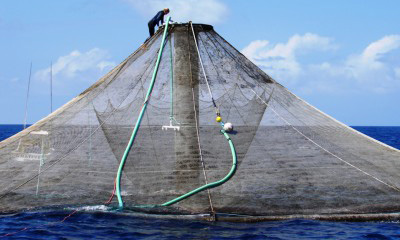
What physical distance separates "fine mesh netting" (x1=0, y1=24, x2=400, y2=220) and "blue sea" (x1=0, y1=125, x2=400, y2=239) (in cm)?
27

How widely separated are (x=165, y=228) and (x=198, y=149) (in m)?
2.27

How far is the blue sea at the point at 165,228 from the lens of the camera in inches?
432

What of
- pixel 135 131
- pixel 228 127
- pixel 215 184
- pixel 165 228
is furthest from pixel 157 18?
pixel 165 228

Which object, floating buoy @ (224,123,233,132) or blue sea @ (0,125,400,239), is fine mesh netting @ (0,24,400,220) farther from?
blue sea @ (0,125,400,239)

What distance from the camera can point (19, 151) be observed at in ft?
45.2

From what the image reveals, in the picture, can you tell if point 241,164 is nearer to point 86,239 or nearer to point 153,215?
point 153,215

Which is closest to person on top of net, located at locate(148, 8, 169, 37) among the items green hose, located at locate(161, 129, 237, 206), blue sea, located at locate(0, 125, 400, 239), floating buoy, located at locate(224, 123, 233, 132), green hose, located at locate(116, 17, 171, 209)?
green hose, located at locate(116, 17, 171, 209)

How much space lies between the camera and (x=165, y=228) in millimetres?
11211

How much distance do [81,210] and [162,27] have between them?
5.40 metres

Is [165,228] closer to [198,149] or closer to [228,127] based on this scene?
[198,149]

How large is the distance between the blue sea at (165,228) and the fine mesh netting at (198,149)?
27 centimetres

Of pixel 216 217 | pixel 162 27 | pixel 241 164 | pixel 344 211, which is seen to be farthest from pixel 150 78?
pixel 344 211

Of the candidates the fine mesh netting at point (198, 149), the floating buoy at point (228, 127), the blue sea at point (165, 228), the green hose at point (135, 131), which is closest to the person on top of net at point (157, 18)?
the green hose at point (135, 131)

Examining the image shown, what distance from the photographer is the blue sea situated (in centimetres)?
1098
